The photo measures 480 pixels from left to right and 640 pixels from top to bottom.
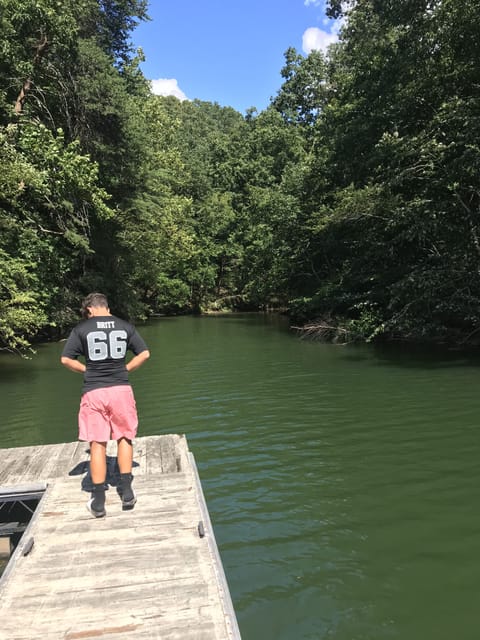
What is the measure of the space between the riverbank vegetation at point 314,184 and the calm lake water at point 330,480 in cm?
391

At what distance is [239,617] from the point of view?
354 cm

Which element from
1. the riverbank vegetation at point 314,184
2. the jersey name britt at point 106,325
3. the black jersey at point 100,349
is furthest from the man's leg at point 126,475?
the riverbank vegetation at point 314,184

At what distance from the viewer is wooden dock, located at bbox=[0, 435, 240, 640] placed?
8.62 feet

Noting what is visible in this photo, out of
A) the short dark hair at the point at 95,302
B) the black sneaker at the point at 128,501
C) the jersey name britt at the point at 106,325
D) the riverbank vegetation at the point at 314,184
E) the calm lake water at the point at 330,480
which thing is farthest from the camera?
the riverbank vegetation at the point at 314,184

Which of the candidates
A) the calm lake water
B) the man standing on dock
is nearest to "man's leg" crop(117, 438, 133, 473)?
the man standing on dock

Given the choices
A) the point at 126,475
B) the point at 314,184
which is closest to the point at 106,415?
the point at 126,475

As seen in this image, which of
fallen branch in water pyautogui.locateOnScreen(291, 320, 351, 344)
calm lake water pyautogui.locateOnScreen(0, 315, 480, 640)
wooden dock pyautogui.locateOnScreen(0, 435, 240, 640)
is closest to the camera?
wooden dock pyautogui.locateOnScreen(0, 435, 240, 640)

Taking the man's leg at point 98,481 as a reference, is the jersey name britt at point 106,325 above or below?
above

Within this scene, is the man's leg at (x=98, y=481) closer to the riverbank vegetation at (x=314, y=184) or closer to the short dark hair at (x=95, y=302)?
the short dark hair at (x=95, y=302)

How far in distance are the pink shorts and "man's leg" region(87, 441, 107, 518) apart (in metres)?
0.10

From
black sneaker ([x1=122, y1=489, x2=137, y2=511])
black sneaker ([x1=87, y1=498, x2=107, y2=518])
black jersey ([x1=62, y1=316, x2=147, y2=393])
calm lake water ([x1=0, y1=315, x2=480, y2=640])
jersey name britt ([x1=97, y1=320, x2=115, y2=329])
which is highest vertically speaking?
jersey name britt ([x1=97, y1=320, x2=115, y2=329])

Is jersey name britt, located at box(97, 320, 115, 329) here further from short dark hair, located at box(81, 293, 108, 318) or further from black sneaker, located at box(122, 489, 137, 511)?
black sneaker, located at box(122, 489, 137, 511)

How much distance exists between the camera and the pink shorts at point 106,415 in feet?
13.9

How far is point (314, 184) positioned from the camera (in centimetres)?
2662
